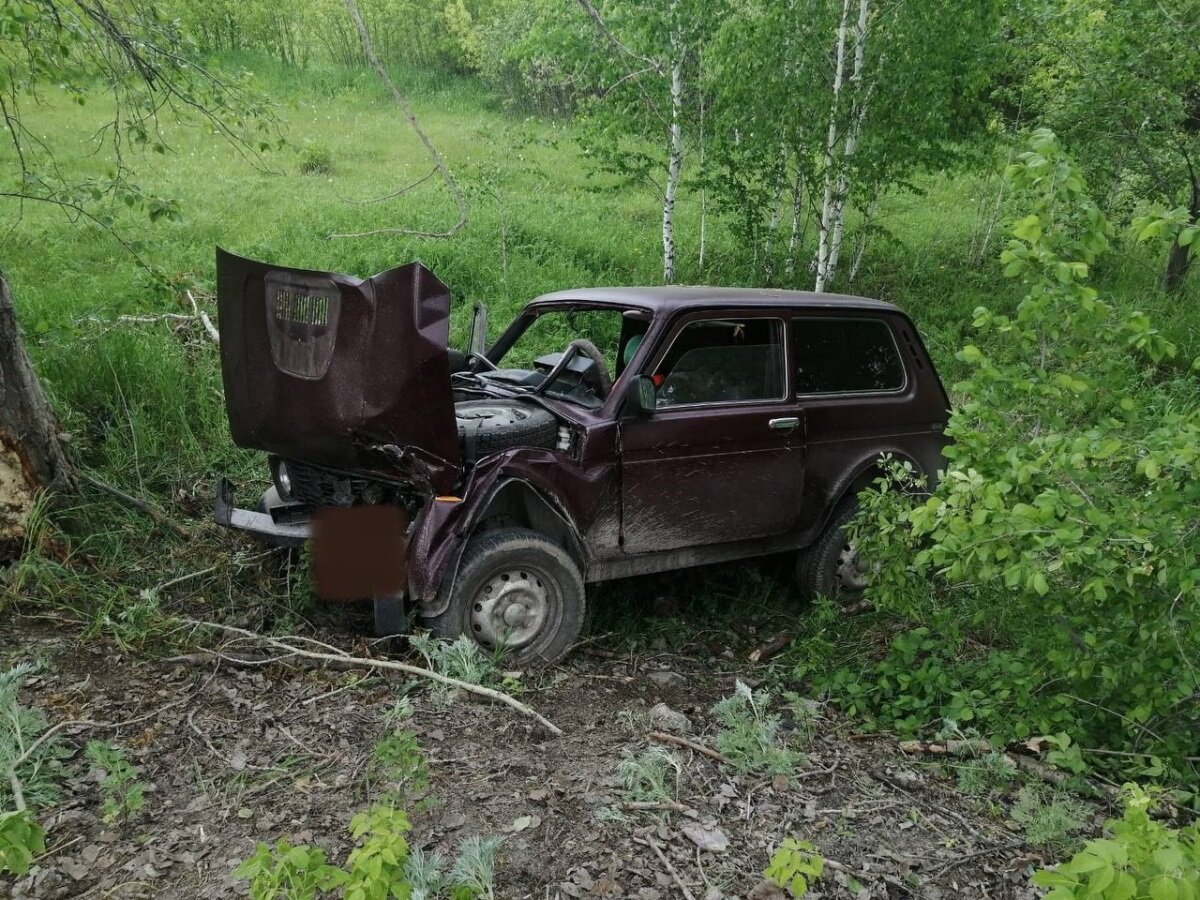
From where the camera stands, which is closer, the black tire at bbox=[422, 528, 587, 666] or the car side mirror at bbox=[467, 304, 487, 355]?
the black tire at bbox=[422, 528, 587, 666]

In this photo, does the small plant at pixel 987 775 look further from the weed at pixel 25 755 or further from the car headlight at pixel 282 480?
the car headlight at pixel 282 480

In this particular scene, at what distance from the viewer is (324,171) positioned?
51.8ft

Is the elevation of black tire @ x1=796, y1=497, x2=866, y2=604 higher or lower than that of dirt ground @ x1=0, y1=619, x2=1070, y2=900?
lower

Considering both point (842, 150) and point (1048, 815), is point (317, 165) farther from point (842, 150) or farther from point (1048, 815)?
point (1048, 815)

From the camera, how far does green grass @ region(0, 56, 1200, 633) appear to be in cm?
506

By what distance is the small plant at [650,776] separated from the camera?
9.34 ft

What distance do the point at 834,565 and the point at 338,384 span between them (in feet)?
10.2

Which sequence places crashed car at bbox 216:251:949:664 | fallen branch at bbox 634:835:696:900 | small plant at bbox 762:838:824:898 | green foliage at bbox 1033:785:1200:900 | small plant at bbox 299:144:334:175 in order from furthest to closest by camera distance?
small plant at bbox 299:144:334:175 < crashed car at bbox 216:251:949:664 < fallen branch at bbox 634:835:696:900 < small plant at bbox 762:838:824:898 < green foliage at bbox 1033:785:1200:900

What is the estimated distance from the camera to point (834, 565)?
511cm

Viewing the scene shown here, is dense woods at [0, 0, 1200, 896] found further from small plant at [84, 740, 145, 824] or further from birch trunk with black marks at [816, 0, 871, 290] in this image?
small plant at [84, 740, 145, 824]

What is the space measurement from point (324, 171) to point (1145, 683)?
51.9 ft

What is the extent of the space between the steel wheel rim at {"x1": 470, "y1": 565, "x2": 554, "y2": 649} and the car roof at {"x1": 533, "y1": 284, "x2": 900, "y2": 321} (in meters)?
1.55

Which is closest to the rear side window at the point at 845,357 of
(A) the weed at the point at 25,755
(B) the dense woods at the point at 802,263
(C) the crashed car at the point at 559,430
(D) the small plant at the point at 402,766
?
(C) the crashed car at the point at 559,430

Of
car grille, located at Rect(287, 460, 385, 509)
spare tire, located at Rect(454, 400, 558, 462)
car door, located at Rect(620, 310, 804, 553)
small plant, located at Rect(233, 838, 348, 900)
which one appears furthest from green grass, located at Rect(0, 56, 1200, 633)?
small plant, located at Rect(233, 838, 348, 900)
